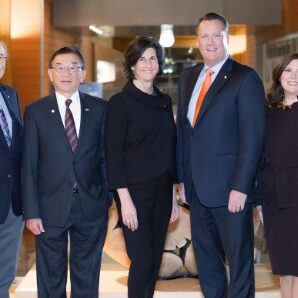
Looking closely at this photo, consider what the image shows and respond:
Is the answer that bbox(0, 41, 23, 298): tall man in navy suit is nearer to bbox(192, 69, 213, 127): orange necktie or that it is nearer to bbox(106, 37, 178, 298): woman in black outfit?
bbox(106, 37, 178, 298): woman in black outfit

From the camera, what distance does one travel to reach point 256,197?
314 centimetres

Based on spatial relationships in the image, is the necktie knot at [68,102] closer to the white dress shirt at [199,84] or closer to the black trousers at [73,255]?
the black trousers at [73,255]

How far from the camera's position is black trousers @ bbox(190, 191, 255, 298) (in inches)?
120

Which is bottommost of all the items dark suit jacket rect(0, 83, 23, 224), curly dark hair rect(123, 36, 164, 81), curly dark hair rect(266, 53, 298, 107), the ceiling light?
dark suit jacket rect(0, 83, 23, 224)

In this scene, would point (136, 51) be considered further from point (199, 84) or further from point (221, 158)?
point (221, 158)

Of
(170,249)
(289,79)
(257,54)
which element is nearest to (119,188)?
(289,79)

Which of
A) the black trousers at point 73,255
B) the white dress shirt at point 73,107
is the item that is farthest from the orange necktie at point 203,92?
the black trousers at point 73,255

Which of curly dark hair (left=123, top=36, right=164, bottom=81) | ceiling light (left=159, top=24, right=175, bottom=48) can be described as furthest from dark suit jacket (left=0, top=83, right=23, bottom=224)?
ceiling light (left=159, top=24, right=175, bottom=48)

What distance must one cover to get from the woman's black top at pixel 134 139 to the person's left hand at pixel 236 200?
33 centimetres

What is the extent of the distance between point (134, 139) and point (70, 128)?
0.31m

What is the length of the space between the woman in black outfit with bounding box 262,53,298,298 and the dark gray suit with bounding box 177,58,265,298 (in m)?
0.10

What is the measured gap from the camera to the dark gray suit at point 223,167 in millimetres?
2941

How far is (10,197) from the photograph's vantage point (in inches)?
119

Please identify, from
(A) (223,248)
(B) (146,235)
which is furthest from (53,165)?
(A) (223,248)
